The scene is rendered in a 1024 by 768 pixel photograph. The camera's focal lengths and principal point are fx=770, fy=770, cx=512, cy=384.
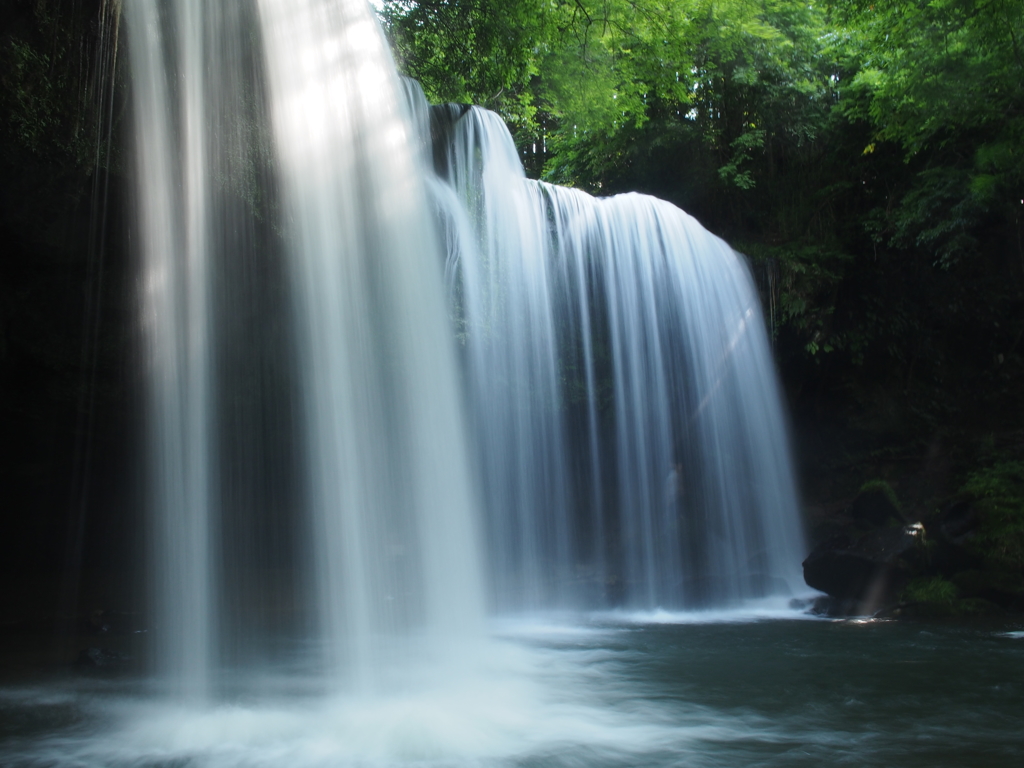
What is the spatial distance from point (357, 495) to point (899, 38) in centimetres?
1058

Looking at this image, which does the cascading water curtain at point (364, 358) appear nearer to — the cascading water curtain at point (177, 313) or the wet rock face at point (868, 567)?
the cascading water curtain at point (177, 313)

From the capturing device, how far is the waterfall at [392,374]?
6625mm

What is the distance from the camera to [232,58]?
7.24 m

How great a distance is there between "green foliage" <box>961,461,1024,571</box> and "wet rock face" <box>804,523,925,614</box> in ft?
2.83

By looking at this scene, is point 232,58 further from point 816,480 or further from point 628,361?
point 816,480

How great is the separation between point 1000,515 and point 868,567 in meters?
2.19

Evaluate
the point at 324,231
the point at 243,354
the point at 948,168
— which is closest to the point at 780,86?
the point at 948,168

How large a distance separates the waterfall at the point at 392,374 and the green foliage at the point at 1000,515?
318 centimetres

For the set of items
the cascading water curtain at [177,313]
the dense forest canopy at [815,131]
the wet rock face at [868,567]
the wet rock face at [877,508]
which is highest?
the dense forest canopy at [815,131]

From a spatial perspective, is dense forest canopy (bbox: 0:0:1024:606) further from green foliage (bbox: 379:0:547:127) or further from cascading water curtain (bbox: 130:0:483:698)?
cascading water curtain (bbox: 130:0:483:698)

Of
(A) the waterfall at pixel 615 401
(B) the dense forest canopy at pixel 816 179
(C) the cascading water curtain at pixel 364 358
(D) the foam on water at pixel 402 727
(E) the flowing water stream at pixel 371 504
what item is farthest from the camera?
(A) the waterfall at pixel 615 401

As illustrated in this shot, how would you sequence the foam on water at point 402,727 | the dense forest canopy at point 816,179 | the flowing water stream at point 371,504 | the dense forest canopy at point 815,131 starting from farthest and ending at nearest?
the dense forest canopy at point 815,131
the dense forest canopy at point 816,179
the flowing water stream at point 371,504
the foam on water at point 402,727

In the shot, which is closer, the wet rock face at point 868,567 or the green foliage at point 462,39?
the wet rock face at point 868,567

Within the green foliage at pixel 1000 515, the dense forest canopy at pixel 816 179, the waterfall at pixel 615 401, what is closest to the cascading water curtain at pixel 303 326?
the dense forest canopy at pixel 816 179
